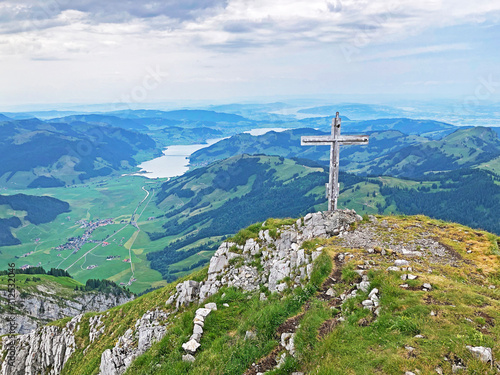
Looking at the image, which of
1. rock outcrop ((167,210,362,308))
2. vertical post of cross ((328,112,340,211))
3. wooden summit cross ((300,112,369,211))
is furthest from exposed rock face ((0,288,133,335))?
wooden summit cross ((300,112,369,211))

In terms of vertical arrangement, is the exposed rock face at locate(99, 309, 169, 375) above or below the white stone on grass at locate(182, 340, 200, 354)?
below

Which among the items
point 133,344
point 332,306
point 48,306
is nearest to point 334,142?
point 332,306

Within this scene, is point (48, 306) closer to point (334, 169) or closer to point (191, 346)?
point (191, 346)

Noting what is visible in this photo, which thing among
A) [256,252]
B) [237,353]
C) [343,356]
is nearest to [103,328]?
[256,252]

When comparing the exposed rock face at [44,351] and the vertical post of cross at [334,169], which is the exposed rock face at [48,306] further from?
the vertical post of cross at [334,169]

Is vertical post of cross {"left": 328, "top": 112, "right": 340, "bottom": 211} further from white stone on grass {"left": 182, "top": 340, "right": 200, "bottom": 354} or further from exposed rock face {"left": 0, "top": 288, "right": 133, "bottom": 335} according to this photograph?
exposed rock face {"left": 0, "top": 288, "right": 133, "bottom": 335}

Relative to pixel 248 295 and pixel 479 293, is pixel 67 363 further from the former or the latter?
pixel 479 293
